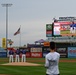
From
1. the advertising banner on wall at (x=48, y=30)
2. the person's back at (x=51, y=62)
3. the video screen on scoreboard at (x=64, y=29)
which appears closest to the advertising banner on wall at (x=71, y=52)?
the video screen on scoreboard at (x=64, y=29)

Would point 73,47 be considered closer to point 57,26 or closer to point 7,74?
point 57,26

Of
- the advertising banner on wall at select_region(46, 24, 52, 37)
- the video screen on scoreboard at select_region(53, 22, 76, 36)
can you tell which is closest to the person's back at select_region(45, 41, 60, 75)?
the video screen on scoreboard at select_region(53, 22, 76, 36)

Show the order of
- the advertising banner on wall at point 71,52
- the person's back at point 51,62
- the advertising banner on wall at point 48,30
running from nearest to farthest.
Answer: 1. the person's back at point 51,62
2. the advertising banner on wall at point 71,52
3. the advertising banner on wall at point 48,30

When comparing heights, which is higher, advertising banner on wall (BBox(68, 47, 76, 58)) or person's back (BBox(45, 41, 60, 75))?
person's back (BBox(45, 41, 60, 75))

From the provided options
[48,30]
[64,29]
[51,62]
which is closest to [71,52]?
[64,29]

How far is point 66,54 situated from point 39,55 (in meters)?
5.80

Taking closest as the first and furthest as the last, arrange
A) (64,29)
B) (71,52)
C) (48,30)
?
(71,52) → (64,29) → (48,30)

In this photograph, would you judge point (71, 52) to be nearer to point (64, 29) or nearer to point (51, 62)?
point (64, 29)

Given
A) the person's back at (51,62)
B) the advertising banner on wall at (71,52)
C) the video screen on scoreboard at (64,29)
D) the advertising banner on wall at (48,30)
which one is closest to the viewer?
the person's back at (51,62)

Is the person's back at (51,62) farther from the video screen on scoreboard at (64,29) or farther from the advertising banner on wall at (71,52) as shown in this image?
the video screen on scoreboard at (64,29)

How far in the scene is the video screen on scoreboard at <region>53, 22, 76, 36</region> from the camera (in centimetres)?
6575

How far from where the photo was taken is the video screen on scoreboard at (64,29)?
65.8 meters

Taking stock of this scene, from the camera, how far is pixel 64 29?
219ft

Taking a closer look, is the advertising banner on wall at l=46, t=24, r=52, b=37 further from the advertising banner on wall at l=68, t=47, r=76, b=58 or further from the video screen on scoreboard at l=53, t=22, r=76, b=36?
the advertising banner on wall at l=68, t=47, r=76, b=58
